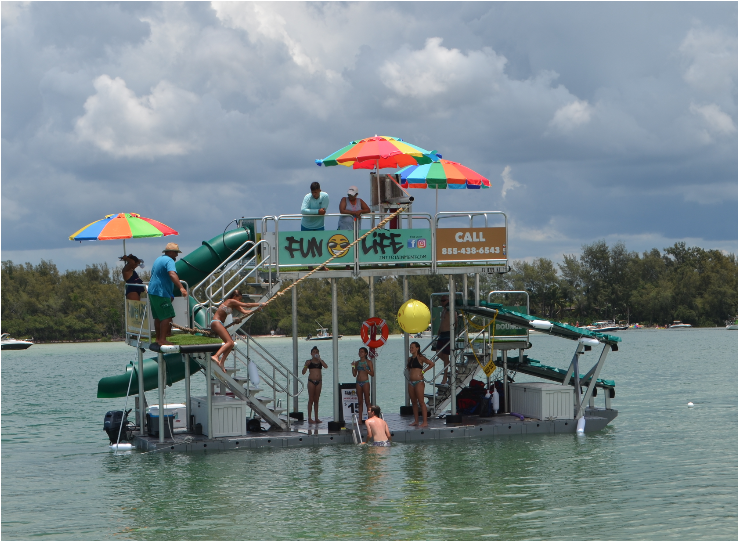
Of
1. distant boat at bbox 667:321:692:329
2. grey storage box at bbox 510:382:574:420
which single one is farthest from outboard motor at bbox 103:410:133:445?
distant boat at bbox 667:321:692:329

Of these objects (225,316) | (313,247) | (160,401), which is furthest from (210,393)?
(313,247)

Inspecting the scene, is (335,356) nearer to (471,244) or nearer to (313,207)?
(313,207)

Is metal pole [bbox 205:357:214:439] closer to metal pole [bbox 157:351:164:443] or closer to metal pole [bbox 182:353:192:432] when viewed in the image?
metal pole [bbox 182:353:192:432]

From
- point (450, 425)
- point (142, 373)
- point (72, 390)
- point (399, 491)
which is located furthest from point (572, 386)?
point (72, 390)

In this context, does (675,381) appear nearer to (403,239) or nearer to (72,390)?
(403,239)

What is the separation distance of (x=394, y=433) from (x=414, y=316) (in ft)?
8.68

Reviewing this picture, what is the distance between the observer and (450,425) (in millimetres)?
20312

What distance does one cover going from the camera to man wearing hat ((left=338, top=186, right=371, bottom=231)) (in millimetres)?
19594

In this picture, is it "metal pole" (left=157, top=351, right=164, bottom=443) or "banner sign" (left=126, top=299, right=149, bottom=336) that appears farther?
"banner sign" (left=126, top=299, right=149, bottom=336)

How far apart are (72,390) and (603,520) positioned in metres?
40.6

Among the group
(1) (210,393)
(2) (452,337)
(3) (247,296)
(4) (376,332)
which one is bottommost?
(1) (210,393)

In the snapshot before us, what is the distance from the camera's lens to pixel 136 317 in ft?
65.0

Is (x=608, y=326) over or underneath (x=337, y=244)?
underneath

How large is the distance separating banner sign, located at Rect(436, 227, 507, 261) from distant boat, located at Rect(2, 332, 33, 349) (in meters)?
107
